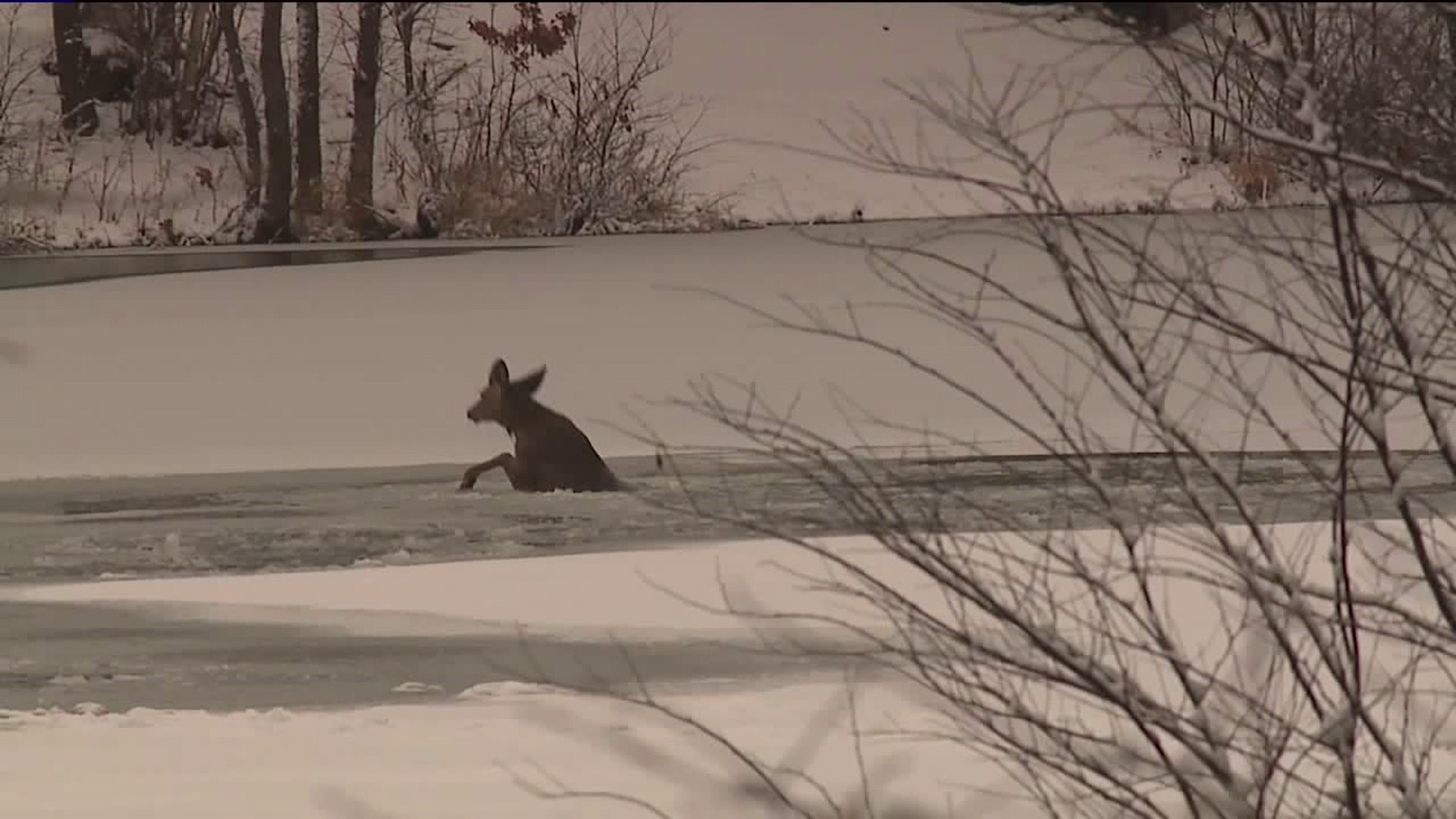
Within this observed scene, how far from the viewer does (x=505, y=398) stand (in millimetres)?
4641

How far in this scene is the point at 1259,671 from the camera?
10.2 ft

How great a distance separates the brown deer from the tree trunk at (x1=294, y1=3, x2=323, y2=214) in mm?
701

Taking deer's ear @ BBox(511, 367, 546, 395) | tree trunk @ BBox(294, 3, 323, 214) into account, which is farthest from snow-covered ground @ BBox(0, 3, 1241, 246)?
deer's ear @ BBox(511, 367, 546, 395)

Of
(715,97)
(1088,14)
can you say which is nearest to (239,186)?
(715,97)

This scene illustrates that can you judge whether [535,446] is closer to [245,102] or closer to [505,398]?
[505,398]

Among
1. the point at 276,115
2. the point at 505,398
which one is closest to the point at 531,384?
the point at 505,398

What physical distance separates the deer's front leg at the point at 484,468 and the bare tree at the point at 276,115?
769 mm

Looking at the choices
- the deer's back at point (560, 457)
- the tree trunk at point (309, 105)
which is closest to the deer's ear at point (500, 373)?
the deer's back at point (560, 457)

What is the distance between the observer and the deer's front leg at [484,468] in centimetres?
461

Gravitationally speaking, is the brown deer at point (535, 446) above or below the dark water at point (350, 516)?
above

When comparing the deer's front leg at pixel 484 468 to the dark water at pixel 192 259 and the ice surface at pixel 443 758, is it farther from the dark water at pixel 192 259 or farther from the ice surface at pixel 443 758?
the ice surface at pixel 443 758

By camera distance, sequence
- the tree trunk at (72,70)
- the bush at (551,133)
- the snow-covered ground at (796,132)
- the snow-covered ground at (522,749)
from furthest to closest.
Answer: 1. the bush at (551,133)
2. the tree trunk at (72,70)
3. the snow-covered ground at (522,749)
4. the snow-covered ground at (796,132)

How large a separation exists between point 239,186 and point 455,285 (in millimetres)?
666

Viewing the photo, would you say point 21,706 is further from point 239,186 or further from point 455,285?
point 455,285
